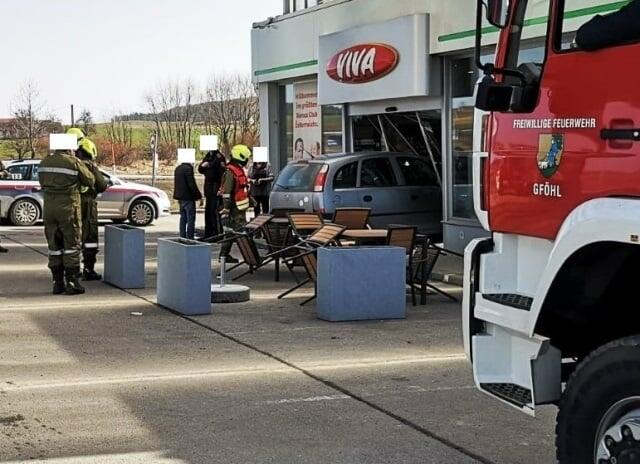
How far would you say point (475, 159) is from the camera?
5.38 metres

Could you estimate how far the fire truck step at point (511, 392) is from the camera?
4828 mm

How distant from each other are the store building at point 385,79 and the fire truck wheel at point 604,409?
8694mm

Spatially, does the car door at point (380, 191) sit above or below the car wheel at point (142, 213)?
above

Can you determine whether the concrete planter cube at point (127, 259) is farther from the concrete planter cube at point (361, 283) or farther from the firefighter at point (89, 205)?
the concrete planter cube at point (361, 283)

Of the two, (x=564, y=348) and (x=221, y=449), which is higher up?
(x=564, y=348)

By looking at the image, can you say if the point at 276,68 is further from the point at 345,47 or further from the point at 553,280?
the point at 553,280

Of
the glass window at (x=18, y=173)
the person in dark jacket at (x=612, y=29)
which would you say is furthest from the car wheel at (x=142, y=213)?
the person in dark jacket at (x=612, y=29)

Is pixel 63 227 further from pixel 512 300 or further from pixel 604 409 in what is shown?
pixel 604 409

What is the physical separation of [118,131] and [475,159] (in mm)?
64519

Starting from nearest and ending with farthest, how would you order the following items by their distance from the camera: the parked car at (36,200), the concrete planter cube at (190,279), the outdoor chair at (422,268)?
the concrete planter cube at (190,279)
the outdoor chair at (422,268)
the parked car at (36,200)

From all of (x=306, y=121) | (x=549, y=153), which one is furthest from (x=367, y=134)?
(x=549, y=153)

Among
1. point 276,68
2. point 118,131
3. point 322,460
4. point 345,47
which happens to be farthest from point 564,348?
point 118,131

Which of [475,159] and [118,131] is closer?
[475,159]

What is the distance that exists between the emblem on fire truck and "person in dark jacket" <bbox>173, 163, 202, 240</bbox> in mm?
13219
